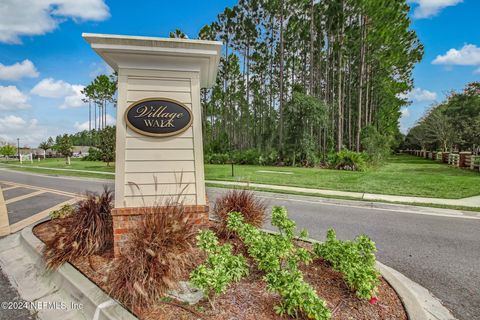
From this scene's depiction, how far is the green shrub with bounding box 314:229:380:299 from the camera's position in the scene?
8.04 feet

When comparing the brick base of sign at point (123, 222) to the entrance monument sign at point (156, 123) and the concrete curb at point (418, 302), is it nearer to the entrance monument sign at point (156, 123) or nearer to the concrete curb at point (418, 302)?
the entrance monument sign at point (156, 123)

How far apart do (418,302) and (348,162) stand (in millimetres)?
14758

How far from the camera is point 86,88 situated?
50.5 m

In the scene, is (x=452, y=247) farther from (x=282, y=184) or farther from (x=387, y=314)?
(x=282, y=184)

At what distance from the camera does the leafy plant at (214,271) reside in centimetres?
220

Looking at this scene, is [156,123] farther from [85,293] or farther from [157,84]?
[85,293]

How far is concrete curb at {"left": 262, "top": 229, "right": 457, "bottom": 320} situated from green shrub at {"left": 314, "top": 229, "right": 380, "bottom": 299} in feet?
0.97

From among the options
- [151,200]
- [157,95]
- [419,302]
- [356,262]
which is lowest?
[419,302]

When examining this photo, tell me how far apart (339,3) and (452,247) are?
66.7ft

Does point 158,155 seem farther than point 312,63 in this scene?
No

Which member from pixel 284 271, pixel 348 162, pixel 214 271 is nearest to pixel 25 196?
pixel 214 271

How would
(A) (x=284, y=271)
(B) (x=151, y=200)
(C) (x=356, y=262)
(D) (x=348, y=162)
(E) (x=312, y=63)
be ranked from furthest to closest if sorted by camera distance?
(E) (x=312, y=63)
(D) (x=348, y=162)
(B) (x=151, y=200)
(C) (x=356, y=262)
(A) (x=284, y=271)

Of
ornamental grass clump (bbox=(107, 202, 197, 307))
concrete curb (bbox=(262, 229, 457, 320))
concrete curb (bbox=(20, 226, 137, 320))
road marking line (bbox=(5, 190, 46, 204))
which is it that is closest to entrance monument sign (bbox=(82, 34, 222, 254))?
ornamental grass clump (bbox=(107, 202, 197, 307))

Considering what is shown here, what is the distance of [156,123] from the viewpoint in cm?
353
